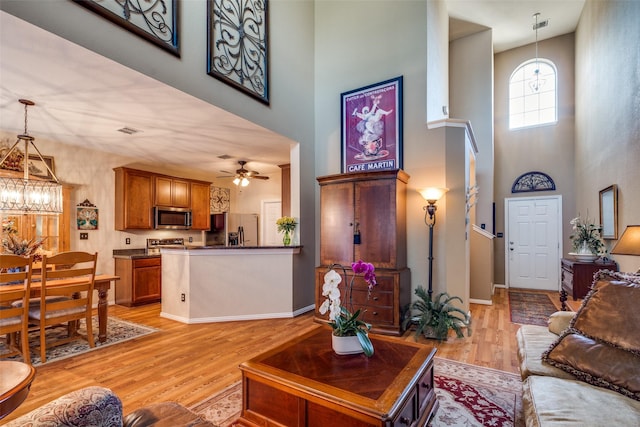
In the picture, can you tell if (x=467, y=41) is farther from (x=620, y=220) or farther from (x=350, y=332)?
(x=350, y=332)

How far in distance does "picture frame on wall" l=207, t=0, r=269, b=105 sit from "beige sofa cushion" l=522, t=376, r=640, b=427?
3.73 metres

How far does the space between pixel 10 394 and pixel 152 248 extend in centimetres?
526

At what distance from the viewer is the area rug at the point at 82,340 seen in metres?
3.07

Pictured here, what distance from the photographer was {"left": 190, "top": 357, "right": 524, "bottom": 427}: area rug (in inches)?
79.5

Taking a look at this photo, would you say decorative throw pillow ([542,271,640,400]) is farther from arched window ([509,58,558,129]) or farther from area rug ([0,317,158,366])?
arched window ([509,58,558,129])

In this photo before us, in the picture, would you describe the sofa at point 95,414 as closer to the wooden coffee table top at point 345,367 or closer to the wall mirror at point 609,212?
the wooden coffee table top at point 345,367

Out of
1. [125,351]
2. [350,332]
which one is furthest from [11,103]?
[350,332]

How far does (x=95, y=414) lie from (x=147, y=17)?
307 centimetres

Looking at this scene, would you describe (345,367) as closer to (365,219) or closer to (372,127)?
(365,219)

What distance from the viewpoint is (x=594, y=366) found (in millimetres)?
1635

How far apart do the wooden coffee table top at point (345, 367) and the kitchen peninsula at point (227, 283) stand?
235 centimetres

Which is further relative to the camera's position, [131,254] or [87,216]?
[131,254]

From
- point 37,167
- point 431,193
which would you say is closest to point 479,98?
point 431,193

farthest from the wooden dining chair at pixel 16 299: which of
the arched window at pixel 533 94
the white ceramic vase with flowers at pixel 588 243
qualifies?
Answer: the arched window at pixel 533 94
